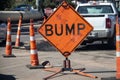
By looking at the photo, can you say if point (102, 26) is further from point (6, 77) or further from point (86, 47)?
point (6, 77)

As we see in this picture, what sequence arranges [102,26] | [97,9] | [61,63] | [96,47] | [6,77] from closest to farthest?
[6,77]
[61,63]
[102,26]
[97,9]
[96,47]

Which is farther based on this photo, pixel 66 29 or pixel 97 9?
pixel 97 9

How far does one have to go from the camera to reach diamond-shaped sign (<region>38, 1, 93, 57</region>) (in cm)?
1113

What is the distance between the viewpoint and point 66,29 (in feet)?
36.7

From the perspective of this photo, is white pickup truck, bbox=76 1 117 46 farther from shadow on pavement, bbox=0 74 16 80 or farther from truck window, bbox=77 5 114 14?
shadow on pavement, bbox=0 74 16 80

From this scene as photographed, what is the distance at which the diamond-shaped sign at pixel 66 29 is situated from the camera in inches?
438

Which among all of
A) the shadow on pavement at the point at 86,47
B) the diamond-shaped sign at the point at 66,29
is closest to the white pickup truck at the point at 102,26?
the shadow on pavement at the point at 86,47

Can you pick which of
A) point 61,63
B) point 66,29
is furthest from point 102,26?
point 66,29

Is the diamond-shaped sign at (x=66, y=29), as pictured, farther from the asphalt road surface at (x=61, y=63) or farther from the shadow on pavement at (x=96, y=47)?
the shadow on pavement at (x=96, y=47)

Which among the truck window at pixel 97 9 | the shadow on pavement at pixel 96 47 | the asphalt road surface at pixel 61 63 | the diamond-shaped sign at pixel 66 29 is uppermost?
the truck window at pixel 97 9

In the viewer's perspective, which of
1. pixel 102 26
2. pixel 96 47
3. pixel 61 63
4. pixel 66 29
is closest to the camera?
pixel 66 29

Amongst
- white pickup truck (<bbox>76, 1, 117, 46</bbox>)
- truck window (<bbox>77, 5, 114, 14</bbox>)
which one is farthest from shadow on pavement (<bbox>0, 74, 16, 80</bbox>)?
truck window (<bbox>77, 5, 114, 14</bbox>)

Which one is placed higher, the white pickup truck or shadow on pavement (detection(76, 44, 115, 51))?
the white pickup truck

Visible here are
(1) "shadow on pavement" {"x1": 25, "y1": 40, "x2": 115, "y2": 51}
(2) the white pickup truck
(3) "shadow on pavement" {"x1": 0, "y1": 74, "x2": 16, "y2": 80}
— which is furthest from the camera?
(1) "shadow on pavement" {"x1": 25, "y1": 40, "x2": 115, "y2": 51}
